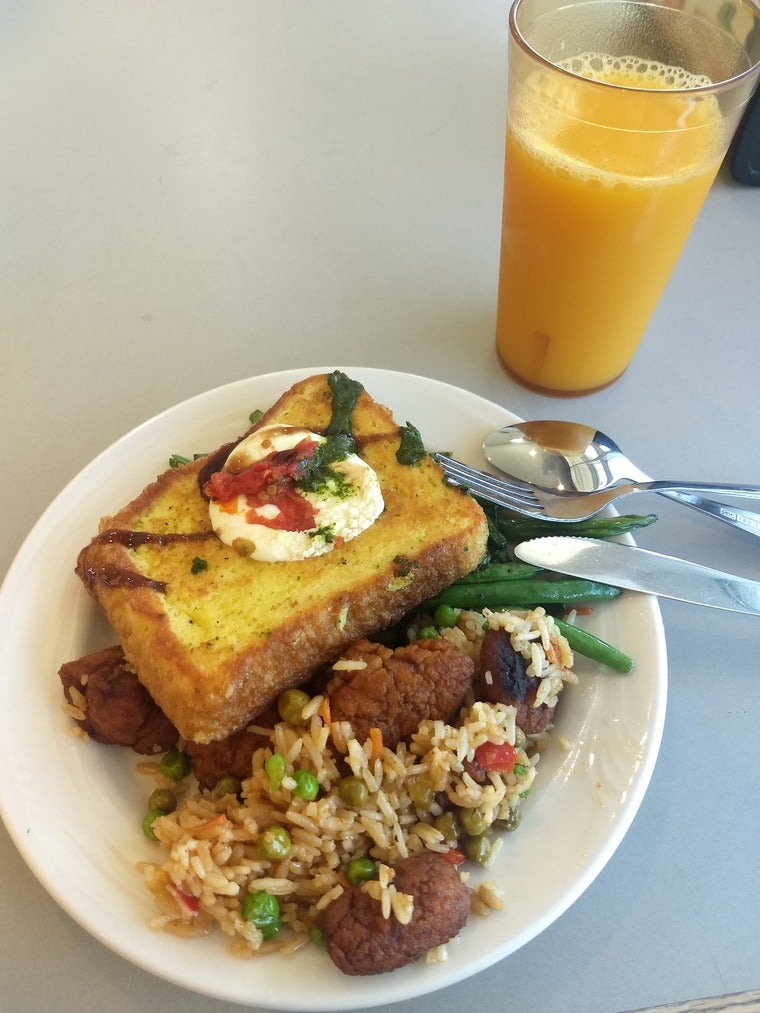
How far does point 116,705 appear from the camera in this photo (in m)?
1.99

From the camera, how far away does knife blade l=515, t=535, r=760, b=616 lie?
2.22 metres

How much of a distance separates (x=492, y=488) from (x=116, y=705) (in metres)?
1.32

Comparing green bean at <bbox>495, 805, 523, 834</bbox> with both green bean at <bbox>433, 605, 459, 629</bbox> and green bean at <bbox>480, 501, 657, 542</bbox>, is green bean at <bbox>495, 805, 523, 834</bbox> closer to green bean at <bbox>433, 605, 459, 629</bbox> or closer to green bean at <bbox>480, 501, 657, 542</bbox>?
green bean at <bbox>433, 605, 459, 629</bbox>

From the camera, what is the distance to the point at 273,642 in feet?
6.70

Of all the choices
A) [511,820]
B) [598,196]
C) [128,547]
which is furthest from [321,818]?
[598,196]

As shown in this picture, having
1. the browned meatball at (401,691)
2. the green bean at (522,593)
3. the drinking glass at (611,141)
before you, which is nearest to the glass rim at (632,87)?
the drinking glass at (611,141)

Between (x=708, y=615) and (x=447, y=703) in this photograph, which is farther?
(x=708, y=615)

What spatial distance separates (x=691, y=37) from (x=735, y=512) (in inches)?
61.1

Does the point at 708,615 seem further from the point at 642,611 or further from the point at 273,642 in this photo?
the point at 273,642

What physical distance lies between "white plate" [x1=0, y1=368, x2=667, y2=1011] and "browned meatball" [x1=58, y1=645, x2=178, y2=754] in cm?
6

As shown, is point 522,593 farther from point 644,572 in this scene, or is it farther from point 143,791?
point 143,791

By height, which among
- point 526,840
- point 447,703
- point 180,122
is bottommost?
point 526,840

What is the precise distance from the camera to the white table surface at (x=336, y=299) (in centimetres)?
190

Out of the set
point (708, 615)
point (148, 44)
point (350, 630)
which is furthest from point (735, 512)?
point (148, 44)
